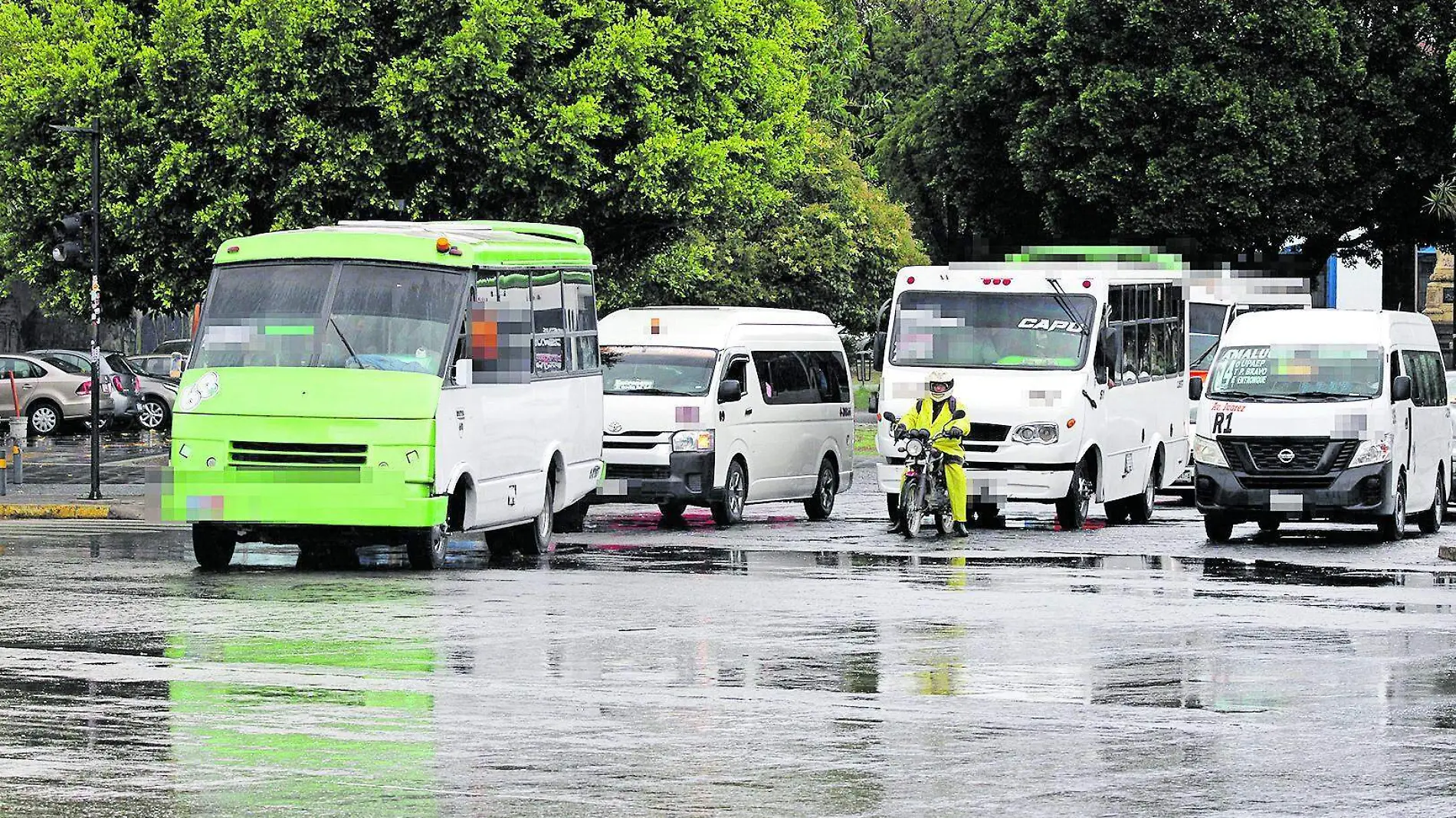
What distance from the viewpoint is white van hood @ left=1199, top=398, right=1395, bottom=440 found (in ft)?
75.2

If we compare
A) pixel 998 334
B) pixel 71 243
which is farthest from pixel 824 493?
pixel 71 243

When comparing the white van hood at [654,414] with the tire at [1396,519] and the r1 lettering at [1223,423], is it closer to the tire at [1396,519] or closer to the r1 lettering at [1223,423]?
the r1 lettering at [1223,423]

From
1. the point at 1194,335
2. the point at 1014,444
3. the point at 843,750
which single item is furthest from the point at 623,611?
the point at 1194,335

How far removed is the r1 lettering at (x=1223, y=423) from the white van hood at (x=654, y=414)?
4.94 meters

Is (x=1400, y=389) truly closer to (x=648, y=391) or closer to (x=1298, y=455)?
(x=1298, y=455)

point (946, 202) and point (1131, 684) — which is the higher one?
point (946, 202)

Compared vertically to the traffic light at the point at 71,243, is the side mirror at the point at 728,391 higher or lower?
lower

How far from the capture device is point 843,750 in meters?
10.0

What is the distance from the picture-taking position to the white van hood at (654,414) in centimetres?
2434

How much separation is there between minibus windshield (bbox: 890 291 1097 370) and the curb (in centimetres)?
877

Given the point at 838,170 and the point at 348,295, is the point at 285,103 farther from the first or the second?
the point at 838,170

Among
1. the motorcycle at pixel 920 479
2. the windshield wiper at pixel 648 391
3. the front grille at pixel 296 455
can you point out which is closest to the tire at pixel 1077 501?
the motorcycle at pixel 920 479

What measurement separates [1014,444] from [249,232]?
1323cm

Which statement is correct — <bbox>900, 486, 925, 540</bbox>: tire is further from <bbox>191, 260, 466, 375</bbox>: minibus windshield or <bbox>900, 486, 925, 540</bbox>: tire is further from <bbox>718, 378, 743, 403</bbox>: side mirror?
<bbox>191, 260, 466, 375</bbox>: minibus windshield
